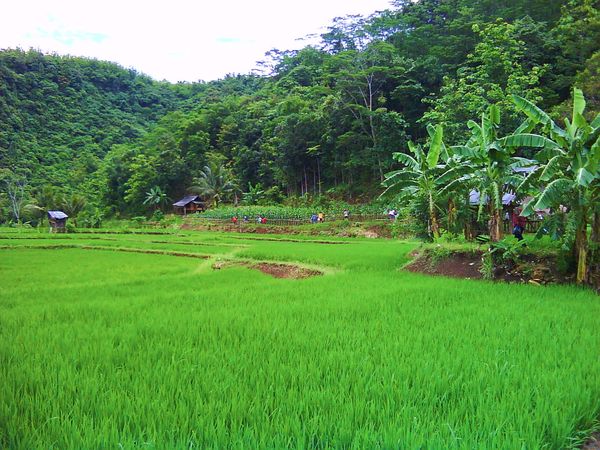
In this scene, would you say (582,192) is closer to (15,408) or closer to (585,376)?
(585,376)

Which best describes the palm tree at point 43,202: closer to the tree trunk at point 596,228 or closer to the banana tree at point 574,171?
the banana tree at point 574,171

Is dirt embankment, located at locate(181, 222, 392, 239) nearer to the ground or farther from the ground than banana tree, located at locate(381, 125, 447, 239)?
nearer to the ground

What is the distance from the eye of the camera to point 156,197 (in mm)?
45094

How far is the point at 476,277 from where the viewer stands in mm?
8602

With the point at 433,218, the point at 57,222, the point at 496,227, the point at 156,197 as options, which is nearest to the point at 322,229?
the point at 433,218

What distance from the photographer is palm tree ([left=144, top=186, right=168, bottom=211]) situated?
44969mm

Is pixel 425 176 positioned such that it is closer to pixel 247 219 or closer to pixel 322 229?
pixel 322 229

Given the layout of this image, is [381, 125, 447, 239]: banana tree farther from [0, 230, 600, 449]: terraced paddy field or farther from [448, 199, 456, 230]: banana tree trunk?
[0, 230, 600, 449]: terraced paddy field

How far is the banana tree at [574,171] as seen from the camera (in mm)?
6562

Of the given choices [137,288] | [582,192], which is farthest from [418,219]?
[137,288]

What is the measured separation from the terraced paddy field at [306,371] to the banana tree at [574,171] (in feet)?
4.45

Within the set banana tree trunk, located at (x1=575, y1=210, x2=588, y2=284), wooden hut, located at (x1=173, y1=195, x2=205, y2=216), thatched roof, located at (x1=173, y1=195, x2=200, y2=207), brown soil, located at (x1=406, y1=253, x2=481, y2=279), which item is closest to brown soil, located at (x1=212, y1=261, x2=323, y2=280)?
brown soil, located at (x1=406, y1=253, x2=481, y2=279)

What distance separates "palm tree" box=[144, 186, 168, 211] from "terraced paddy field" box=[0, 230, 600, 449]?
40.0 metres

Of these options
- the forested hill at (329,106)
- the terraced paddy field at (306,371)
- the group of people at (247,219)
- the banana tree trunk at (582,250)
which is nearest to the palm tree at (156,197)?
the forested hill at (329,106)
